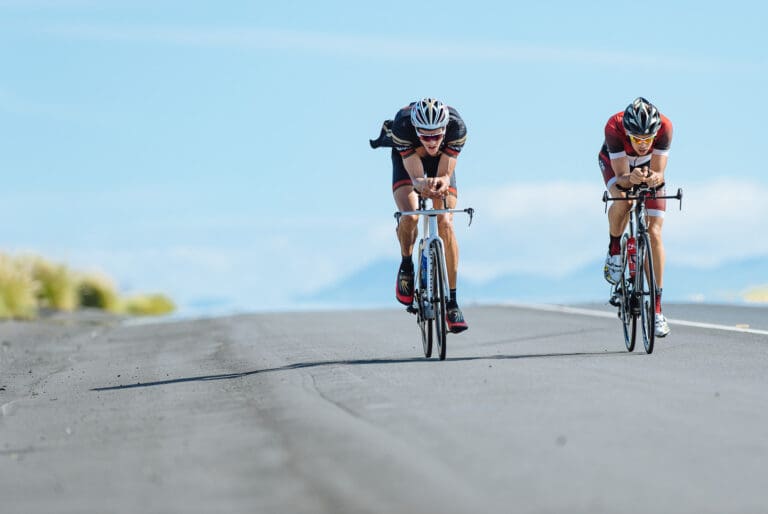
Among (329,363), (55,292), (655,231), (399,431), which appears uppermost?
(655,231)

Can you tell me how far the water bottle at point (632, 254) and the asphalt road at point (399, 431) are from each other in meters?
0.75

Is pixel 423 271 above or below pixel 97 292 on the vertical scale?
above

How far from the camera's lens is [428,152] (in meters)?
10.5

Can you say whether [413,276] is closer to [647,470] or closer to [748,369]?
[748,369]

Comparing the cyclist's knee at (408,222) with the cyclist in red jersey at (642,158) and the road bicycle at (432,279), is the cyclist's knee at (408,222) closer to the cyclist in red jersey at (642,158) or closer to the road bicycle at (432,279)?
the road bicycle at (432,279)

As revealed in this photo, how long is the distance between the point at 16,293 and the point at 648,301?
17.3 m

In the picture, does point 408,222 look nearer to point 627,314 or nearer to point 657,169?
point 627,314

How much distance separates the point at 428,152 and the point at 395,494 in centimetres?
594

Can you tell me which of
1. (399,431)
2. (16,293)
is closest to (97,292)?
(16,293)

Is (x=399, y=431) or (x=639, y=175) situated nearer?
(x=399, y=431)

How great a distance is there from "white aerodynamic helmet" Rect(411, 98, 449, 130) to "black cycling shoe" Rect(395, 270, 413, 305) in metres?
1.54

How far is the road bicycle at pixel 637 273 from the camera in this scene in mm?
10859

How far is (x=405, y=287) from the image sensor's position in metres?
11.1

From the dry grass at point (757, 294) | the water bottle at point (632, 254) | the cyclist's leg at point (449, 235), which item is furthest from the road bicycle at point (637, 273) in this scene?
the dry grass at point (757, 294)
